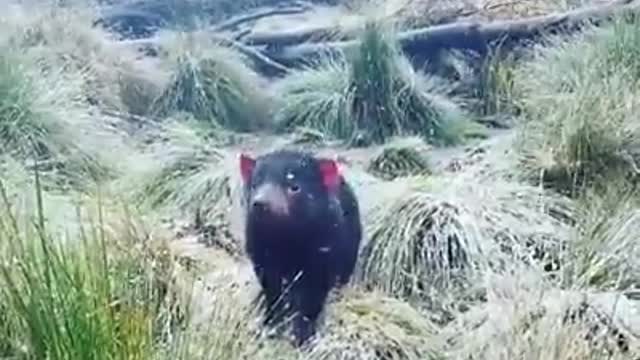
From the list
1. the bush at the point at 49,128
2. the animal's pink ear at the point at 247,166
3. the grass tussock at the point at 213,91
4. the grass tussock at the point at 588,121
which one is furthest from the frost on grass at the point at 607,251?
the grass tussock at the point at 213,91

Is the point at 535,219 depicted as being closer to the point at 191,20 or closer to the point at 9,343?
the point at 9,343

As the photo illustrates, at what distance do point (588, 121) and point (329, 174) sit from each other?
1.42 metres

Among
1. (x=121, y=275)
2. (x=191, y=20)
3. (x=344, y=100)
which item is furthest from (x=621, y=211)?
(x=191, y=20)

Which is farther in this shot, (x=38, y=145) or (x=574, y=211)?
(x=38, y=145)

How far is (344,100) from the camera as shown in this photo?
655cm

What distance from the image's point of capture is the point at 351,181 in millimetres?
4902

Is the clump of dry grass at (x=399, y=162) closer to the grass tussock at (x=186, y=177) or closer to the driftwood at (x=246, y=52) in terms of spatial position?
the grass tussock at (x=186, y=177)

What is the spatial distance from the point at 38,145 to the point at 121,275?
268 centimetres

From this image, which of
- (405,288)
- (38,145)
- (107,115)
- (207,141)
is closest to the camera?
(405,288)

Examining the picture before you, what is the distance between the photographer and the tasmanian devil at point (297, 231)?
3.99 m

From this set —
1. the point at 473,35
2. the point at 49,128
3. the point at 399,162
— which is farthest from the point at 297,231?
the point at 473,35

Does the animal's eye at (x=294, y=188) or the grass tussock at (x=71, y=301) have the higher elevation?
the grass tussock at (x=71, y=301)

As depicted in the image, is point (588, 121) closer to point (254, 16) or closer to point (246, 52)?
point (246, 52)

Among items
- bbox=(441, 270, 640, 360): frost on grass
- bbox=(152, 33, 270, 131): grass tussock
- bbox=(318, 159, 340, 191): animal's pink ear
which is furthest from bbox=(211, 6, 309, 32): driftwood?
bbox=(441, 270, 640, 360): frost on grass
